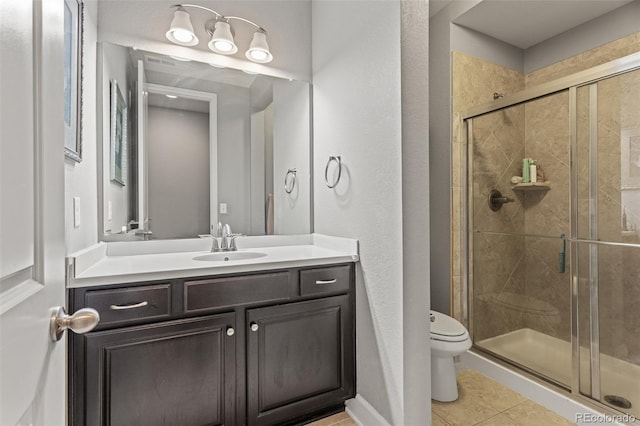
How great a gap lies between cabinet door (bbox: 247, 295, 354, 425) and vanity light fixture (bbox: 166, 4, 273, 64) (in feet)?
5.18

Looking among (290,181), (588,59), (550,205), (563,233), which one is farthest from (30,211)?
(588,59)

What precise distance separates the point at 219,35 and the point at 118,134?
82 cm

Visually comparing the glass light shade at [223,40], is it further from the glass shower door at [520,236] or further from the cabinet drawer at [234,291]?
the glass shower door at [520,236]

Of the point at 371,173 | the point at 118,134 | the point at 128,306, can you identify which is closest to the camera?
the point at 128,306

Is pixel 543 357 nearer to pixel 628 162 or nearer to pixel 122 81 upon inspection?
pixel 628 162

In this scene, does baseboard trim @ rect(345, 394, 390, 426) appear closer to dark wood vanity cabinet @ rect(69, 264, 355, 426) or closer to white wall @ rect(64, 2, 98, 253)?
dark wood vanity cabinet @ rect(69, 264, 355, 426)

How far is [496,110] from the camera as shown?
2338mm

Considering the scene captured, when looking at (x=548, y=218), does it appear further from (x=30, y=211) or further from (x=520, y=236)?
(x=30, y=211)

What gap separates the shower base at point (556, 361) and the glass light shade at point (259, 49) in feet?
8.17

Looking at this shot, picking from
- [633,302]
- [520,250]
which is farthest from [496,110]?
[633,302]

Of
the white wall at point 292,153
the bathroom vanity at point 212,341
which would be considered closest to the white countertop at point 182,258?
the bathroom vanity at point 212,341

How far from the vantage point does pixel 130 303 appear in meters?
1.25

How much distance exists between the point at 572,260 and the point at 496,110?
113 cm

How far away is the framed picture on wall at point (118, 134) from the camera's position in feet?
5.71
